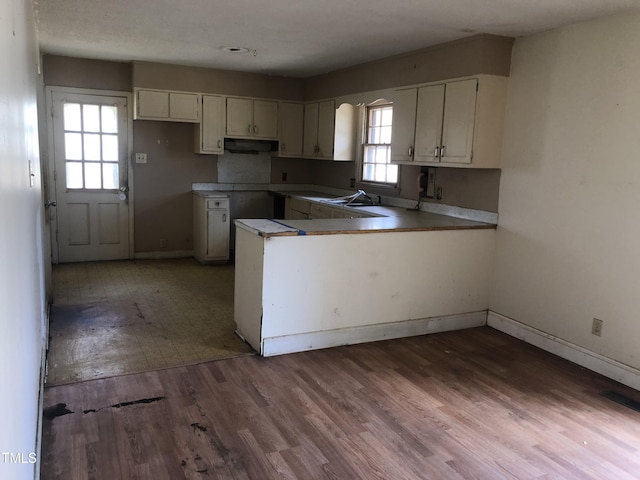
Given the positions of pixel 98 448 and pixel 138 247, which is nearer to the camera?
pixel 98 448

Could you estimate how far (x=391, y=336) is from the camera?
412 cm

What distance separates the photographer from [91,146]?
622 cm

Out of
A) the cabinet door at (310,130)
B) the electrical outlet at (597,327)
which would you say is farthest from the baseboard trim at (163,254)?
the electrical outlet at (597,327)

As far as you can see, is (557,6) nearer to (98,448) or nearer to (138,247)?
(98,448)

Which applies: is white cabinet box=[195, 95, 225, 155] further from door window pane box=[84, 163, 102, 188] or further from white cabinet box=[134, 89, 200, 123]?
door window pane box=[84, 163, 102, 188]

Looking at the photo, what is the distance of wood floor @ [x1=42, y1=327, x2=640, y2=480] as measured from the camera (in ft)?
7.92

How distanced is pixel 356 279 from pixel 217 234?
2.92 metres

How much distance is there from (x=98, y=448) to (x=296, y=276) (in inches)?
65.1

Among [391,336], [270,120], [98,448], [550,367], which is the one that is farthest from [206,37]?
[550,367]

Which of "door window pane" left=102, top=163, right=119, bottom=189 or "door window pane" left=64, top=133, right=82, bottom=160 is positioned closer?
"door window pane" left=64, top=133, right=82, bottom=160

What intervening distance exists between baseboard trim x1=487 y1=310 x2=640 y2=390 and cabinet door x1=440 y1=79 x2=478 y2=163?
1401mm

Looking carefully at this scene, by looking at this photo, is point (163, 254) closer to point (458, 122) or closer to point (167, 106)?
point (167, 106)

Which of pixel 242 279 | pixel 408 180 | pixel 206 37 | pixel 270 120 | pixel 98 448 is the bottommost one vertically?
pixel 98 448

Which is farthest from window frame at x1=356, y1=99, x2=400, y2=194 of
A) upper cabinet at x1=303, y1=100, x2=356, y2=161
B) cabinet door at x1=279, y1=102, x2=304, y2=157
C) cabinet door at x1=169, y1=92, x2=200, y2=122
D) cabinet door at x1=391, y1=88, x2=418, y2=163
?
cabinet door at x1=169, y1=92, x2=200, y2=122
